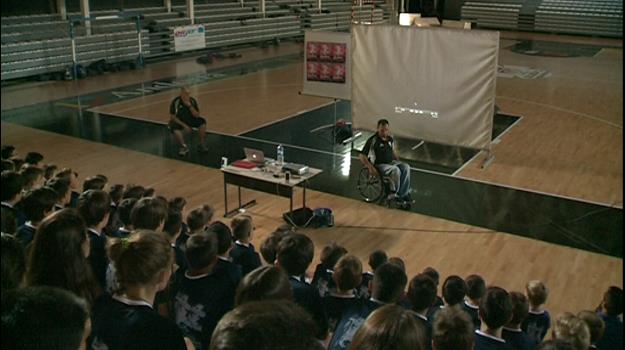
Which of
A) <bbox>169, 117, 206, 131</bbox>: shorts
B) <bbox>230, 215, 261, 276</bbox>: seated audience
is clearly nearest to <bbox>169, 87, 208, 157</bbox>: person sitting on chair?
<bbox>169, 117, 206, 131</bbox>: shorts

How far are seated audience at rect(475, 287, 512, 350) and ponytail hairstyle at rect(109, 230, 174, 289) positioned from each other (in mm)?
1947

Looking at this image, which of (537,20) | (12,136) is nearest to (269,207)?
(12,136)

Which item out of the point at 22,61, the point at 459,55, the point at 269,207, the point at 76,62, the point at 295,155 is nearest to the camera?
the point at 269,207

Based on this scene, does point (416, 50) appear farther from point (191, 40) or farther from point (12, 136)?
point (191, 40)

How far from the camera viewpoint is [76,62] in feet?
59.5

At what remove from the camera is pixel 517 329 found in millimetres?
4051

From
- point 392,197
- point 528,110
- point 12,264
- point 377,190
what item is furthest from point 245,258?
point 528,110

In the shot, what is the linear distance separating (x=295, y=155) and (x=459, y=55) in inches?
127

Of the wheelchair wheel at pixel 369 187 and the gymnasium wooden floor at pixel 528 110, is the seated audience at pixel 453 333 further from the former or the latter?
the gymnasium wooden floor at pixel 528 110

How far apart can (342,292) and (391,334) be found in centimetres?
217

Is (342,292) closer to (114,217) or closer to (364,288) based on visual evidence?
(364,288)

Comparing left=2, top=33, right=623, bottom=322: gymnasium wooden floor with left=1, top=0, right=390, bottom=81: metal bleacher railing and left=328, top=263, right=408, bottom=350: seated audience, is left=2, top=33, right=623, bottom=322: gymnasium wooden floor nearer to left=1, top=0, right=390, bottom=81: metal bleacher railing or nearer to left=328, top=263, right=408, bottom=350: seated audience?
left=1, top=0, right=390, bottom=81: metal bleacher railing

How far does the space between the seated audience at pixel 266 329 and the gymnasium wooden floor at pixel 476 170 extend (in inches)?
62.5

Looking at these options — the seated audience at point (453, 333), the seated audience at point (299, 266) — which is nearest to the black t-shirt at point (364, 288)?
the seated audience at point (299, 266)
